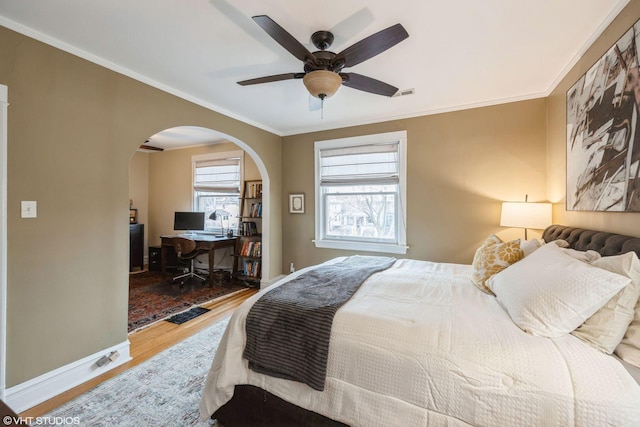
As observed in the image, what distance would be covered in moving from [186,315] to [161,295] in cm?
99

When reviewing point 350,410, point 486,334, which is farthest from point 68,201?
point 486,334

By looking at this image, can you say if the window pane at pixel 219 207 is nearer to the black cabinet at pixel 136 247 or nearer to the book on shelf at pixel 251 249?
the book on shelf at pixel 251 249

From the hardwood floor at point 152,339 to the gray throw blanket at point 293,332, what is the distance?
5.02 ft

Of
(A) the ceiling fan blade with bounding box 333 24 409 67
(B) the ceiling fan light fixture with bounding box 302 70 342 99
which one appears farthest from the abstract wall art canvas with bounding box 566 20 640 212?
(B) the ceiling fan light fixture with bounding box 302 70 342 99

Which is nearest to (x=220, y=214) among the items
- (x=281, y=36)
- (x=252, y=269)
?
(x=252, y=269)

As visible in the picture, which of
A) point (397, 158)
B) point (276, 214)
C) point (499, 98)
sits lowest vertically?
point (276, 214)

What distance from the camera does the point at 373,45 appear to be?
5.36ft

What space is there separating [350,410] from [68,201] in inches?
96.4

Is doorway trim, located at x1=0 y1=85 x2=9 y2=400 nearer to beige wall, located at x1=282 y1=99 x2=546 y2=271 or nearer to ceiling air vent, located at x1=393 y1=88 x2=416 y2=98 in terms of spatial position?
ceiling air vent, located at x1=393 y1=88 x2=416 y2=98

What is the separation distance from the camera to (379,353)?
48.2 inches

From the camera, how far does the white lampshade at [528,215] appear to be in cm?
256

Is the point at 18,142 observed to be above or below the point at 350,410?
above

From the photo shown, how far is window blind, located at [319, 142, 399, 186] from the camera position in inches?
145

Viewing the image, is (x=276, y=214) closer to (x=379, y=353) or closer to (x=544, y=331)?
(x=379, y=353)
